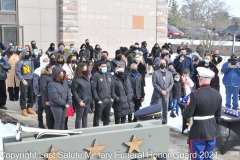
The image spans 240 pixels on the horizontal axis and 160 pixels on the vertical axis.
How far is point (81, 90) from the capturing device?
290 inches

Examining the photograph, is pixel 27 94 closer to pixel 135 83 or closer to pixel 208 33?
pixel 135 83

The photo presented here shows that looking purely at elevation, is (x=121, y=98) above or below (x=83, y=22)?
below

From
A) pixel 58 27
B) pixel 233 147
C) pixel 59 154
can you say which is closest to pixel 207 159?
pixel 233 147

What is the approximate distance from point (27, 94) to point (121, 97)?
311cm

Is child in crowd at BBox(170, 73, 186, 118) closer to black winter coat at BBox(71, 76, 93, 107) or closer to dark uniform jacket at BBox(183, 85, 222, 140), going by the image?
black winter coat at BBox(71, 76, 93, 107)

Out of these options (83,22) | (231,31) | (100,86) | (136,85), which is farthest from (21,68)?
(231,31)

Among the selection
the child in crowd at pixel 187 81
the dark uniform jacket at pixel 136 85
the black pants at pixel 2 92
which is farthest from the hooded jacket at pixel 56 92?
the child in crowd at pixel 187 81

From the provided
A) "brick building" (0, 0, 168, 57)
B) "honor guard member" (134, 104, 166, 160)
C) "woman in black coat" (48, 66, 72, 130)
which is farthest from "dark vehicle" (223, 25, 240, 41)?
"honor guard member" (134, 104, 166, 160)

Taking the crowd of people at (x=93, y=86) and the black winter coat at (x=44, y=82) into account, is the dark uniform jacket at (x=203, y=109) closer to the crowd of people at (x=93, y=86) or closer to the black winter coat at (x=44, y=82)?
the crowd of people at (x=93, y=86)

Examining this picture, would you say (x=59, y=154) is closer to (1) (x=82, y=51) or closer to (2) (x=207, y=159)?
(2) (x=207, y=159)

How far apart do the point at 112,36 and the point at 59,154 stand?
1533 cm

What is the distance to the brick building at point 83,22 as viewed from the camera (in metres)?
16.0

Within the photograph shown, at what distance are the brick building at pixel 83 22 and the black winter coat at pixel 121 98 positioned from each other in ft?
31.2

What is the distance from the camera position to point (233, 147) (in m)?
7.21
